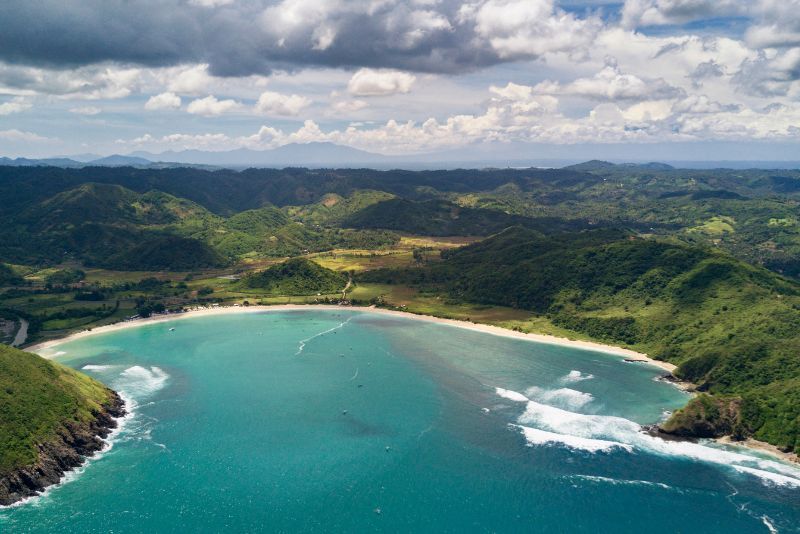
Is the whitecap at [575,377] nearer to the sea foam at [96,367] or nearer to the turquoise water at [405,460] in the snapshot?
the turquoise water at [405,460]

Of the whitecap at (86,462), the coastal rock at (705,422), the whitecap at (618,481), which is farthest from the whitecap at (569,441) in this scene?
the whitecap at (86,462)

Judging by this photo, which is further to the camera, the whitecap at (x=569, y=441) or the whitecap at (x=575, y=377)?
the whitecap at (x=575, y=377)

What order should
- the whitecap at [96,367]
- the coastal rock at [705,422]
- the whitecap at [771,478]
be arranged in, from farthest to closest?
the whitecap at [96,367], the coastal rock at [705,422], the whitecap at [771,478]

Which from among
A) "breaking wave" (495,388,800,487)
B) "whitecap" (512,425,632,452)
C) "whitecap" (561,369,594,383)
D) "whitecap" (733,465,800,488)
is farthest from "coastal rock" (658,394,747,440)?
"whitecap" (561,369,594,383)

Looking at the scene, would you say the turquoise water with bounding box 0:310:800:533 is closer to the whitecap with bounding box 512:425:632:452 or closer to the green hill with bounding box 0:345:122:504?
the whitecap with bounding box 512:425:632:452

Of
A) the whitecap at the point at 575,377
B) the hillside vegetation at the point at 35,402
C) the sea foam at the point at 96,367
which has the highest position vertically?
the hillside vegetation at the point at 35,402

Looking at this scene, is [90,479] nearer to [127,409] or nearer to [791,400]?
[127,409]

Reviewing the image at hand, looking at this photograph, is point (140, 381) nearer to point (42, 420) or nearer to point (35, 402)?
point (35, 402)
